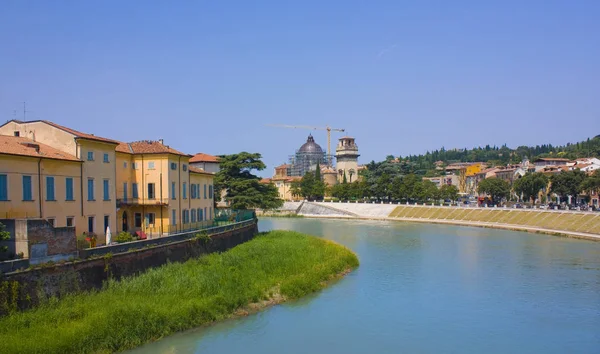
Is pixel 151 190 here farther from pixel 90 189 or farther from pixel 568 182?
pixel 568 182

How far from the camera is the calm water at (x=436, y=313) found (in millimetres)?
17797

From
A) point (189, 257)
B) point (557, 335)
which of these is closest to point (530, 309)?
point (557, 335)

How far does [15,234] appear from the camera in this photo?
57.2 ft

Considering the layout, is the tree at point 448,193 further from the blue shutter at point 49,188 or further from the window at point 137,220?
the blue shutter at point 49,188

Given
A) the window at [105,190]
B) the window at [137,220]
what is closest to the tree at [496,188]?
the window at [137,220]

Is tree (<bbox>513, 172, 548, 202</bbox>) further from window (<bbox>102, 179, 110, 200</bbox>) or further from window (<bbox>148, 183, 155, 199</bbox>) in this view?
window (<bbox>102, 179, 110, 200</bbox>)

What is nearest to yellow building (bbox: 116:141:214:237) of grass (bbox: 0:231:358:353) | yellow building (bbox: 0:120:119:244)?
yellow building (bbox: 0:120:119:244)

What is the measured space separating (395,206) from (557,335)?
6229 cm

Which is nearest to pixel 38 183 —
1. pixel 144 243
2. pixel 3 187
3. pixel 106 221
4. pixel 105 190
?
pixel 3 187

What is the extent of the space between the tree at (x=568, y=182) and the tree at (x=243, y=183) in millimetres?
43615

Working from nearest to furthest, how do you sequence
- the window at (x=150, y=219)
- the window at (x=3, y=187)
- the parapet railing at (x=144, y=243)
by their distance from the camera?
the window at (x=3, y=187)
the parapet railing at (x=144, y=243)
the window at (x=150, y=219)

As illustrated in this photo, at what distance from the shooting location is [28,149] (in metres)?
21.1

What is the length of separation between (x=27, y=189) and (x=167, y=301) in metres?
6.94

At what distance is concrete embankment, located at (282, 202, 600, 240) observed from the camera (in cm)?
5028
